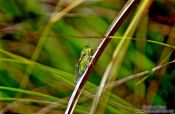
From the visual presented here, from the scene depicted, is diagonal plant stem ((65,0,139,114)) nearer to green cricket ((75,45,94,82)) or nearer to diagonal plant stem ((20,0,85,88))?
green cricket ((75,45,94,82))

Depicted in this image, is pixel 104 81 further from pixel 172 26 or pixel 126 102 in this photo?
pixel 172 26

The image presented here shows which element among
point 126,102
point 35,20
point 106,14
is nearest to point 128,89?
point 126,102

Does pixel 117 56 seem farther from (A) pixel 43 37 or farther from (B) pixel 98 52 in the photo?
(A) pixel 43 37

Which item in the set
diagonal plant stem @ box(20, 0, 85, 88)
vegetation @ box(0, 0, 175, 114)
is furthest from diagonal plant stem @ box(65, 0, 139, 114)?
diagonal plant stem @ box(20, 0, 85, 88)

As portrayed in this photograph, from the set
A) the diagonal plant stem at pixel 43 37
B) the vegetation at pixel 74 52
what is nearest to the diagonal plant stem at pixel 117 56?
the vegetation at pixel 74 52

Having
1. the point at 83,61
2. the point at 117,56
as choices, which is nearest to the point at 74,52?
the point at 83,61
